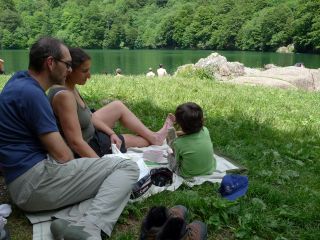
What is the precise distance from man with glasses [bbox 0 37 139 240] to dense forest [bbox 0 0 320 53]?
79.8m

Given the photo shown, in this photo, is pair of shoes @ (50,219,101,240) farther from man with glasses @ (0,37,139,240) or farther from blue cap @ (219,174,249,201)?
blue cap @ (219,174,249,201)

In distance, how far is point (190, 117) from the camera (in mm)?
4871

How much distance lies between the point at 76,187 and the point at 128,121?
84.2 inches

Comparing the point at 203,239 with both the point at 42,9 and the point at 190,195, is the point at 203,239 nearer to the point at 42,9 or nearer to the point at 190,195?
the point at 190,195

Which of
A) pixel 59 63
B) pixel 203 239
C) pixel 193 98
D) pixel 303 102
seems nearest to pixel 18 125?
pixel 59 63

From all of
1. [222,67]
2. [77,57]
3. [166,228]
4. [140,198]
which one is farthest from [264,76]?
[166,228]

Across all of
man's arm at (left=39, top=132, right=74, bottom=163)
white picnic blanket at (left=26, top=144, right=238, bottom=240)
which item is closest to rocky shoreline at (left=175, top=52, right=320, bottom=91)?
white picnic blanket at (left=26, top=144, right=238, bottom=240)

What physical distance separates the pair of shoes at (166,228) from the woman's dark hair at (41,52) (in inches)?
61.9

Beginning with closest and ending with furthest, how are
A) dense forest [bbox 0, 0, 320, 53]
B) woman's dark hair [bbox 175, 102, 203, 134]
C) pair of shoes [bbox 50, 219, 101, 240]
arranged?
pair of shoes [bbox 50, 219, 101, 240], woman's dark hair [bbox 175, 102, 203, 134], dense forest [bbox 0, 0, 320, 53]

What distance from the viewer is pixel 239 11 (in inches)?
4405

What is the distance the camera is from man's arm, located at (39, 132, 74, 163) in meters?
3.60

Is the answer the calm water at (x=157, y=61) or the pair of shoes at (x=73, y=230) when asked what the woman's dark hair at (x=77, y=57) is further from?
the calm water at (x=157, y=61)

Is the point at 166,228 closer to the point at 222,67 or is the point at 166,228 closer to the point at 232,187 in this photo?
the point at 232,187

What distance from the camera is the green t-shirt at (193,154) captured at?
4934mm
